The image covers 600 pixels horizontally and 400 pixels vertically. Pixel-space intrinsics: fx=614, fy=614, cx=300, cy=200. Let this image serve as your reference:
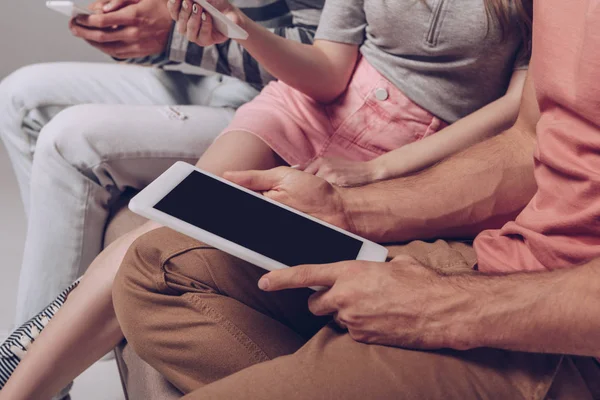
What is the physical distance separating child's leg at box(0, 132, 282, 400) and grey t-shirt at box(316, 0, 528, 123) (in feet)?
1.56

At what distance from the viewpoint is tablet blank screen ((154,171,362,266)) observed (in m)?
0.65

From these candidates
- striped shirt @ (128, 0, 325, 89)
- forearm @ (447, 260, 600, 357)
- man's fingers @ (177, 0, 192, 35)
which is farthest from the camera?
striped shirt @ (128, 0, 325, 89)

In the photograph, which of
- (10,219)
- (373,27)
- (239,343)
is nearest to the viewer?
(239,343)

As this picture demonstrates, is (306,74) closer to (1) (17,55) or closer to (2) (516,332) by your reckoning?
(2) (516,332)

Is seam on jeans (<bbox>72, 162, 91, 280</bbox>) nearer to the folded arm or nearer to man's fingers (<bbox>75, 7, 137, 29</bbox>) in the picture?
man's fingers (<bbox>75, 7, 137, 29</bbox>)

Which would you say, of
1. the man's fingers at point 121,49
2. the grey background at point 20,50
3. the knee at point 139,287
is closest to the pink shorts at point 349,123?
the man's fingers at point 121,49

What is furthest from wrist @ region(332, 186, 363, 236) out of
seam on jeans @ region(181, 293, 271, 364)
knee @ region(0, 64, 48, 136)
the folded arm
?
knee @ region(0, 64, 48, 136)

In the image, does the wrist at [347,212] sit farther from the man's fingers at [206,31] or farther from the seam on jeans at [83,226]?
the seam on jeans at [83,226]

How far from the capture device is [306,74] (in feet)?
3.41

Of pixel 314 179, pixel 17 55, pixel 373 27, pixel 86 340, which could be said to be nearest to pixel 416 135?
pixel 373 27

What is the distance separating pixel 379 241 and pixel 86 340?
0.43 meters

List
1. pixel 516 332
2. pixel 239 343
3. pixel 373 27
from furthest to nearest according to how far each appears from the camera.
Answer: pixel 373 27
pixel 239 343
pixel 516 332

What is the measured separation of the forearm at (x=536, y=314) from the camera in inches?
22.5

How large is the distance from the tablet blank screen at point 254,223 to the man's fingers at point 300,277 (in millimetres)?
21
